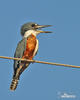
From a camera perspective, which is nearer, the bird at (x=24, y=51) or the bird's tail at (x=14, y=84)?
the bird's tail at (x=14, y=84)

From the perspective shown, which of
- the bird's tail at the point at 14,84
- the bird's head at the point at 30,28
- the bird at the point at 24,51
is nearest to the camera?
the bird's tail at the point at 14,84

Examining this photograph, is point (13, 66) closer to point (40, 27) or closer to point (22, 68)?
point (22, 68)

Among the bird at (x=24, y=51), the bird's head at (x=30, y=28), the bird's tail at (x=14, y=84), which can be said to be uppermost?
the bird's head at (x=30, y=28)

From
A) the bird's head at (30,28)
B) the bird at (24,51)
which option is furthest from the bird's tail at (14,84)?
the bird's head at (30,28)

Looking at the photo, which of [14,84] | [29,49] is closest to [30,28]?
[29,49]

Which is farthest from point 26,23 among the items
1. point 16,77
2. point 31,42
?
point 16,77

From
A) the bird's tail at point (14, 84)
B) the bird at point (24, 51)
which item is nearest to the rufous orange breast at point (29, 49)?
the bird at point (24, 51)

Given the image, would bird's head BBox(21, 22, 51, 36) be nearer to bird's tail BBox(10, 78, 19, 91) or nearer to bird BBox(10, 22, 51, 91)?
bird BBox(10, 22, 51, 91)

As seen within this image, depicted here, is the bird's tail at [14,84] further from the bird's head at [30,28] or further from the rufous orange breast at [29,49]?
the bird's head at [30,28]

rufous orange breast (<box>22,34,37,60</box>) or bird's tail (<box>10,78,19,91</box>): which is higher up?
rufous orange breast (<box>22,34,37,60</box>)

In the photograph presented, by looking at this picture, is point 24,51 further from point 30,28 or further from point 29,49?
point 30,28

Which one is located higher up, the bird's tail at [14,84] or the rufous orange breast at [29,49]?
the rufous orange breast at [29,49]

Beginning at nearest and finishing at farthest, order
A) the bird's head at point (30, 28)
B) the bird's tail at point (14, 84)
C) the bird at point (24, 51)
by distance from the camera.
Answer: the bird's tail at point (14, 84)
the bird at point (24, 51)
the bird's head at point (30, 28)

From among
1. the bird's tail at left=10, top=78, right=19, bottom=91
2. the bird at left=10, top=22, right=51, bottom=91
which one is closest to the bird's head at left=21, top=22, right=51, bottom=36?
the bird at left=10, top=22, right=51, bottom=91
